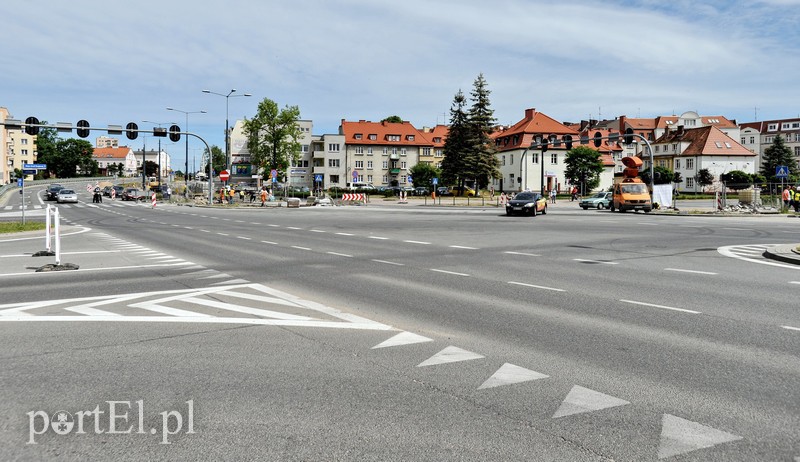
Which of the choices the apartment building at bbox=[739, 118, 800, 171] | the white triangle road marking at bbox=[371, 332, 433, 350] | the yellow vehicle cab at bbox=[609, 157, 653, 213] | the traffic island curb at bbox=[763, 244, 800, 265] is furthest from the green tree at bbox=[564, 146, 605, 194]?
the white triangle road marking at bbox=[371, 332, 433, 350]

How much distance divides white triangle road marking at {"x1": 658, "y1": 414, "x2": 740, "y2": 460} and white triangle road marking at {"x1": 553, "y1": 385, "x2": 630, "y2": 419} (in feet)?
1.34

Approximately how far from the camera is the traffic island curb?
13.6 m

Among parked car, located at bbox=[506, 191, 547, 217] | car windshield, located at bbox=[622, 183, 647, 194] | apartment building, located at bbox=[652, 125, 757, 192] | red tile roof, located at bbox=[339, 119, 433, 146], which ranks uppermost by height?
red tile roof, located at bbox=[339, 119, 433, 146]

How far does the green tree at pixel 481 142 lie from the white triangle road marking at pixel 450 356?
230 ft

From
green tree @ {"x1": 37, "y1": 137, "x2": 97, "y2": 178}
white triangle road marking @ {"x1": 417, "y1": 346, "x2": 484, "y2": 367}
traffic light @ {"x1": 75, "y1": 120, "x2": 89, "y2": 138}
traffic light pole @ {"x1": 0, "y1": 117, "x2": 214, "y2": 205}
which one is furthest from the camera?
green tree @ {"x1": 37, "y1": 137, "x2": 97, "y2": 178}

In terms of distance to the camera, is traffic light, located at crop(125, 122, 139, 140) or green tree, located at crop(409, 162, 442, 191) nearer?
traffic light, located at crop(125, 122, 139, 140)

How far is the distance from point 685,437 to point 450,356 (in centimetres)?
→ 231

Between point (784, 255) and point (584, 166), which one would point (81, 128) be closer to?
point (784, 255)

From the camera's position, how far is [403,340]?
20.7ft

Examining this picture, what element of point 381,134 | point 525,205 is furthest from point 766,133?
point 525,205

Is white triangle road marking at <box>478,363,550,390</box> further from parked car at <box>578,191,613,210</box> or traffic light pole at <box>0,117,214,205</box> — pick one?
parked car at <box>578,191,613,210</box>

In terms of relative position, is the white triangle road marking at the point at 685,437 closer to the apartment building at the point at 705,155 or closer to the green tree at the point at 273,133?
the green tree at the point at 273,133

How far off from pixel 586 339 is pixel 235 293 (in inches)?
217

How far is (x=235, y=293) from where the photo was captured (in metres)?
9.51
